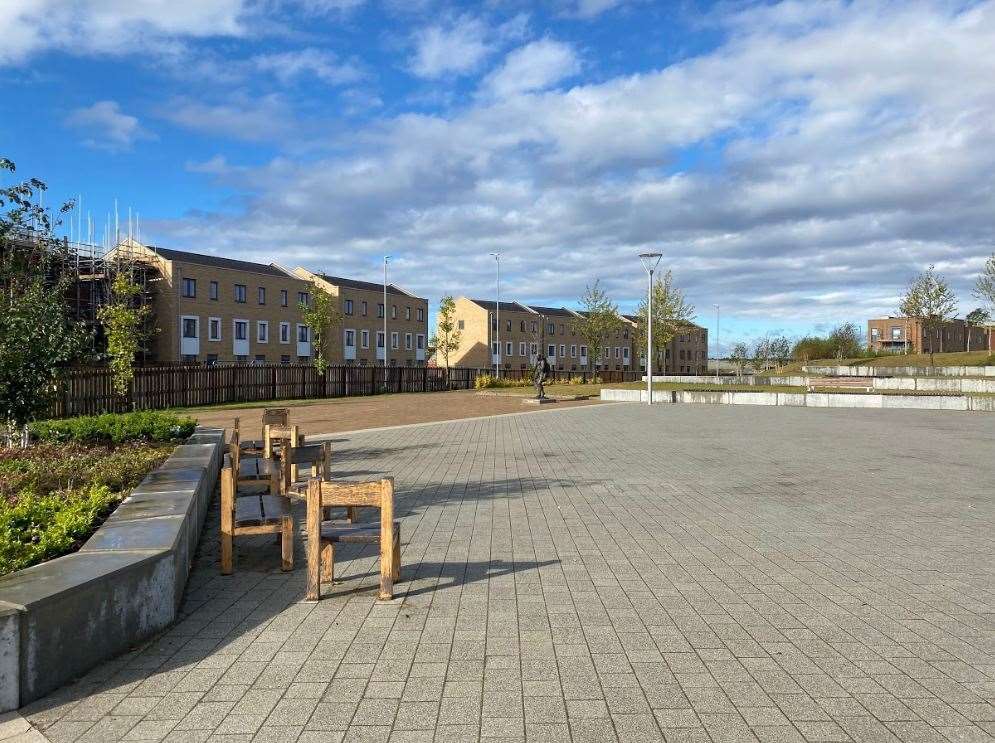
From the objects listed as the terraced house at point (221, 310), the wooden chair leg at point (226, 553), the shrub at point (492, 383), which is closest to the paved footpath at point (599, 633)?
the wooden chair leg at point (226, 553)

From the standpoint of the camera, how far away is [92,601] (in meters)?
4.10

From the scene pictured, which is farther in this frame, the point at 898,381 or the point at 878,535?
the point at 898,381

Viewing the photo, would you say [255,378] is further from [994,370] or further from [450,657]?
[994,370]

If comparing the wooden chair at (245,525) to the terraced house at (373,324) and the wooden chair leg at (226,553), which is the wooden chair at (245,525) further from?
the terraced house at (373,324)

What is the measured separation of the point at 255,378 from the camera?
119ft

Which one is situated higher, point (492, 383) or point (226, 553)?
point (492, 383)

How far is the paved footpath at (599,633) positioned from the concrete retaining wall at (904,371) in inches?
1584

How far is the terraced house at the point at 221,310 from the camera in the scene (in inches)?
2057

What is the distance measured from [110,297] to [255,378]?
17041mm

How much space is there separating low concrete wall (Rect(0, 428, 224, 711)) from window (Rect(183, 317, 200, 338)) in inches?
2023

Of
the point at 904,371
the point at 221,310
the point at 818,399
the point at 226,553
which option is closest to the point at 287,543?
the point at 226,553

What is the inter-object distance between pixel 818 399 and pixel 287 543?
2787 cm

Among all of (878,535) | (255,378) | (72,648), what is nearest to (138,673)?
(72,648)

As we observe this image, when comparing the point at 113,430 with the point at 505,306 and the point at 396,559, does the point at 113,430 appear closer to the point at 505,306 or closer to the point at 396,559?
the point at 396,559
